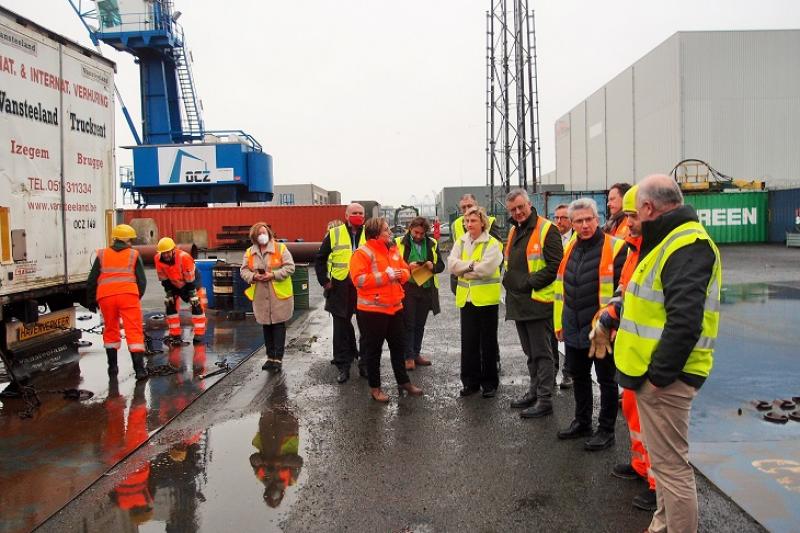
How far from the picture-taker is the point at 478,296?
604 cm

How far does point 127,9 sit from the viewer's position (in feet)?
117

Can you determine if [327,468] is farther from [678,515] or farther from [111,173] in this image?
[111,173]

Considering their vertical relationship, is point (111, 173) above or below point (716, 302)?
above

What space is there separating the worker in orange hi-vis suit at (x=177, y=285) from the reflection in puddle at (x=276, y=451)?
353 cm

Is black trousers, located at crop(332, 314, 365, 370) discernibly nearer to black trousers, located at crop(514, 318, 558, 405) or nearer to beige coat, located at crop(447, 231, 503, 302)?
beige coat, located at crop(447, 231, 503, 302)

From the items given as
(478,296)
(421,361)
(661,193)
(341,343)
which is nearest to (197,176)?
(421,361)

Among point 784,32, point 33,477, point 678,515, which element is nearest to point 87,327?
point 33,477

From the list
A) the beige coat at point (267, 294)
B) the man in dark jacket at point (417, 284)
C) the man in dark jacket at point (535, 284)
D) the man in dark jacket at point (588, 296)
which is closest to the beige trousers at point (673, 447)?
the man in dark jacket at point (588, 296)

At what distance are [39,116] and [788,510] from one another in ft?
24.7

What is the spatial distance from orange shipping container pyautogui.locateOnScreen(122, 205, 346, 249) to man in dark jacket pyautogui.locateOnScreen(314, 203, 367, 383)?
71.8 feet

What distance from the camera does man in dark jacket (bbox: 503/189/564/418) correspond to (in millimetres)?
5539

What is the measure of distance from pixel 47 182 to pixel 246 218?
77.2 ft

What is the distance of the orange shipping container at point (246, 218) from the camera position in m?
29.5

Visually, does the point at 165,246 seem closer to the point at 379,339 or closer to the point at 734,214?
the point at 379,339
